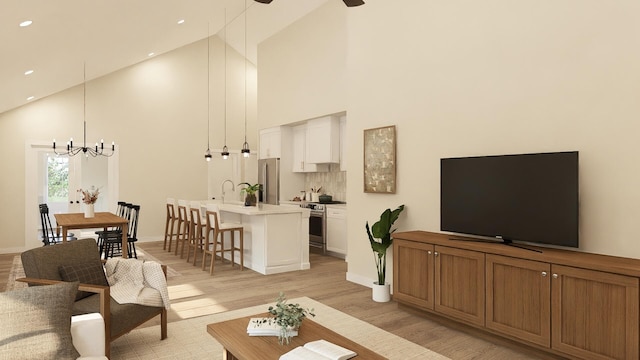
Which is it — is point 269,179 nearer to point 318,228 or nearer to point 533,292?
point 318,228

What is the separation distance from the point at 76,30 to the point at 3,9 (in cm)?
165

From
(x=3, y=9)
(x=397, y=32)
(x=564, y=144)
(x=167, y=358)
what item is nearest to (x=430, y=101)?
(x=397, y=32)

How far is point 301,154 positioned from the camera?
27.9 ft

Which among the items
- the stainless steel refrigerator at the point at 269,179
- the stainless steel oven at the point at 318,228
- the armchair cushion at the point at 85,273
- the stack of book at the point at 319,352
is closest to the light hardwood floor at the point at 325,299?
the stainless steel oven at the point at 318,228

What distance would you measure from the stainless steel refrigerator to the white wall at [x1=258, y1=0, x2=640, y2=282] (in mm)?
3605

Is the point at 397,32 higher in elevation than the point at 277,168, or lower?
higher

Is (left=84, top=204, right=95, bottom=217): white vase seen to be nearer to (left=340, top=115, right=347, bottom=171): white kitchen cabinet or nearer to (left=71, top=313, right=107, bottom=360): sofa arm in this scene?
(left=340, top=115, right=347, bottom=171): white kitchen cabinet

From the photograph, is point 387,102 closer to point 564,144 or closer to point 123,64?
point 564,144

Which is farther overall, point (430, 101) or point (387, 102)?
point (387, 102)

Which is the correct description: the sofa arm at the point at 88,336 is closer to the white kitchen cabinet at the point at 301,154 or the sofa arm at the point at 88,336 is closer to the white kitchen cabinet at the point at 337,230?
the white kitchen cabinet at the point at 337,230

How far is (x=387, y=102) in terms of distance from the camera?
4.84m

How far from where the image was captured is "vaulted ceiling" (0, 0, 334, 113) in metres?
3.94

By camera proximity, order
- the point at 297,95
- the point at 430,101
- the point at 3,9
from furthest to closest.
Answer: the point at 297,95 < the point at 430,101 < the point at 3,9

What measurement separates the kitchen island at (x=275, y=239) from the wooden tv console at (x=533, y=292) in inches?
91.6
